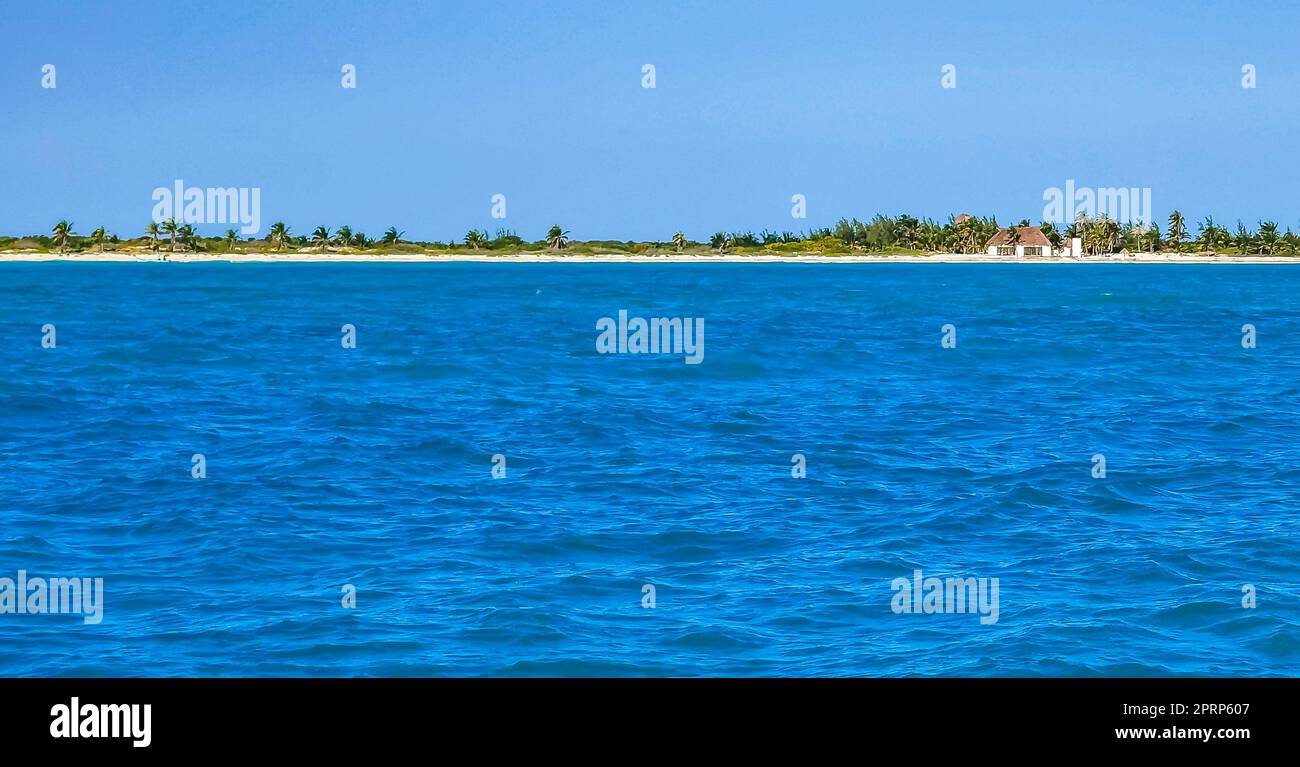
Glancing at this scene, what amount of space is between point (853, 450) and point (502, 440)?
6160 mm

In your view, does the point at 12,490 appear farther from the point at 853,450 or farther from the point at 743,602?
the point at 853,450

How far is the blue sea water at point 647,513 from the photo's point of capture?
11078 mm

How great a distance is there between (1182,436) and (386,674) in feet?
57.1

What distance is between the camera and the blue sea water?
36.3 ft

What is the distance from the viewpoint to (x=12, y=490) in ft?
58.9

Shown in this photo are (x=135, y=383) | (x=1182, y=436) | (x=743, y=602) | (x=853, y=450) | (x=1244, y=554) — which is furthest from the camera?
(x=135, y=383)

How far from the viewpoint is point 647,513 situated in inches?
650
